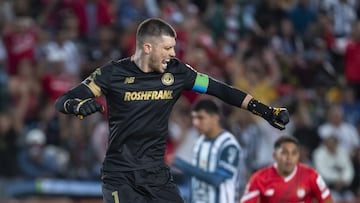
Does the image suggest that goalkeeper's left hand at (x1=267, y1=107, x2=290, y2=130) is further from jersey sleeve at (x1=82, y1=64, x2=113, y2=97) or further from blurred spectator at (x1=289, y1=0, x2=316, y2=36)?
blurred spectator at (x1=289, y1=0, x2=316, y2=36)

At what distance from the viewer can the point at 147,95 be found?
8.58 m

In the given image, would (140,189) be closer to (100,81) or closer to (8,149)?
(100,81)

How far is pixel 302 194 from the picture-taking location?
34.3 feet

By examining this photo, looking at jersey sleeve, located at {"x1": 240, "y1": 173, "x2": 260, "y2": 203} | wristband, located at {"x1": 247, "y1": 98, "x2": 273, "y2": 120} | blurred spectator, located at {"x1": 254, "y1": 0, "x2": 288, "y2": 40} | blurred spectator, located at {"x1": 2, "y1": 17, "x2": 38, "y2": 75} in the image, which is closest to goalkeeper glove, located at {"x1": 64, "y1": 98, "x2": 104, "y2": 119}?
wristband, located at {"x1": 247, "y1": 98, "x2": 273, "y2": 120}

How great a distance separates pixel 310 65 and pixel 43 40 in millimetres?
4856

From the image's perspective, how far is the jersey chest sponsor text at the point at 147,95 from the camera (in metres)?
8.55

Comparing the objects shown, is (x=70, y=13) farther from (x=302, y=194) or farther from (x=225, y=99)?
(x=225, y=99)

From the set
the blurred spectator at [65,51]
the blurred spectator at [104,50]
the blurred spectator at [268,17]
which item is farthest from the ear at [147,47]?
the blurred spectator at [268,17]

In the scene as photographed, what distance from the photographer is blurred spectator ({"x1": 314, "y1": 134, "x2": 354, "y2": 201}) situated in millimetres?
16203

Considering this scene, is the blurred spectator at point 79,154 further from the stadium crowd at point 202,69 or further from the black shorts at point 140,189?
the black shorts at point 140,189

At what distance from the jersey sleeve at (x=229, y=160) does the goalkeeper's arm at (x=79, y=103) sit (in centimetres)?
249

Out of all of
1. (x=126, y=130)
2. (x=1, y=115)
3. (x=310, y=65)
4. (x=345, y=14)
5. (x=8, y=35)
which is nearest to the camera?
(x=126, y=130)

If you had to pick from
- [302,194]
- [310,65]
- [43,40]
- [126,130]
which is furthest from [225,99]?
[310,65]

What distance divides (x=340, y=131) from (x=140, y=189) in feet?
28.8
